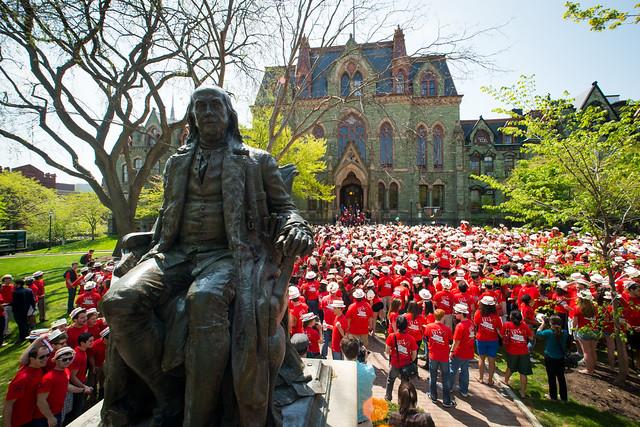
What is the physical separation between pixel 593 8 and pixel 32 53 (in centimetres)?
1604

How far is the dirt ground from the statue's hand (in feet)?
21.9

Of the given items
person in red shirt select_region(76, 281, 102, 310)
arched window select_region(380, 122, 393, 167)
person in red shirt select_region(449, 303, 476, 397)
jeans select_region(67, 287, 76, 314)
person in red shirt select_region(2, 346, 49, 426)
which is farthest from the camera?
arched window select_region(380, 122, 393, 167)

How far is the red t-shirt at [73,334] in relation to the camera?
525 cm

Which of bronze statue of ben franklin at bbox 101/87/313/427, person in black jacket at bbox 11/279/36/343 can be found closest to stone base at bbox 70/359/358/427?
bronze statue of ben franklin at bbox 101/87/313/427

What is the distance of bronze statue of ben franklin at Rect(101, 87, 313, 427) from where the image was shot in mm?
2154

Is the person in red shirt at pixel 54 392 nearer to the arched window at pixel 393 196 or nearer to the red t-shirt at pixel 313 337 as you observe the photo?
the red t-shirt at pixel 313 337

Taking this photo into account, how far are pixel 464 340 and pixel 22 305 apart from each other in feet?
33.5

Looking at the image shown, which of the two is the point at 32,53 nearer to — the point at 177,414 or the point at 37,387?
the point at 37,387

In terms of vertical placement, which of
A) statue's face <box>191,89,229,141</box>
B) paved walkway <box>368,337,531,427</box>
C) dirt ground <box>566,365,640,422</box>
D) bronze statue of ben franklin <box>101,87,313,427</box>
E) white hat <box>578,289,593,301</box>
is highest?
statue's face <box>191,89,229,141</box>

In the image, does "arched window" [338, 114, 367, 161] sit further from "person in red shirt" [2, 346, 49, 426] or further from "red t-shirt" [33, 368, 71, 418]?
"person in red shirt" [2, 346, 49, 426]

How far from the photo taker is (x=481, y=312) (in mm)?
6441

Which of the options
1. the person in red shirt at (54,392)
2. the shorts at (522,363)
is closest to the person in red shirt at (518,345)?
the shorts at (522,363)

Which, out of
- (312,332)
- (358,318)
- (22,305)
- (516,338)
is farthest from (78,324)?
(516,338)

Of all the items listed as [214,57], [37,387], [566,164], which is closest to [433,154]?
[214,57]
